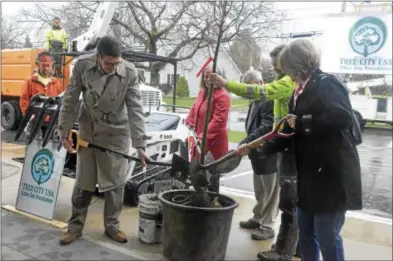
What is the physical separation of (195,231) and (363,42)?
187cm

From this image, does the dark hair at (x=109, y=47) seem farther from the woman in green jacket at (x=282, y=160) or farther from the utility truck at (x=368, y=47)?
the utility truck at (x=368, y=47)

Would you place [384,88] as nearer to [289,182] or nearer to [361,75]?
[361,75]

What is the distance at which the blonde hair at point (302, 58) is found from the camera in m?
2.30

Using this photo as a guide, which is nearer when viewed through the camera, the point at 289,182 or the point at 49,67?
the point at 289,182

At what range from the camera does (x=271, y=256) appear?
3.34m

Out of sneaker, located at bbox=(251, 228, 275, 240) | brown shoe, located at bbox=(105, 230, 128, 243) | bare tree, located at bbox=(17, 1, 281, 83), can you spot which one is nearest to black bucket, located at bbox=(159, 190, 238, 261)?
brown shoe, located at bbox=(105, 230, 128, 243)

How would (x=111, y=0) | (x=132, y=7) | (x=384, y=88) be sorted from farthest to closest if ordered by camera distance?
(x=132, y=7) → (x=111, y=0) → (x=384, y=88)

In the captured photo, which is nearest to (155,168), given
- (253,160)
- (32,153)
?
(32,153)

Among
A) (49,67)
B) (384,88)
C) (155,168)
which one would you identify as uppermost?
(49,67)

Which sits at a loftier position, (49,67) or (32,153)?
(49,67)

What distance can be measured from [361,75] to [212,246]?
1827 mm

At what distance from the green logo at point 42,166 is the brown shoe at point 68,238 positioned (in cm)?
66

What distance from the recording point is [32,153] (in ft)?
13.7

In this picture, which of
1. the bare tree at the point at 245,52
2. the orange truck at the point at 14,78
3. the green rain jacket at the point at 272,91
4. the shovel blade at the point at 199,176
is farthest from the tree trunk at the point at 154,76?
the green rain jacket at the point at 272,91
